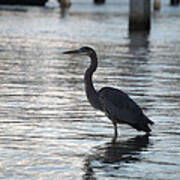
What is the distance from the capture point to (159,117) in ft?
35.4

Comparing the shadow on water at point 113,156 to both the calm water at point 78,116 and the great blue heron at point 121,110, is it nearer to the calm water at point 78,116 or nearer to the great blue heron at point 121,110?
the calm water at point 78,116

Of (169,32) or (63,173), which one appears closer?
(63,173)

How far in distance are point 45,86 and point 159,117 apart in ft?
10.9

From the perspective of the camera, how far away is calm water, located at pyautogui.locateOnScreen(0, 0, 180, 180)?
7.83 metres

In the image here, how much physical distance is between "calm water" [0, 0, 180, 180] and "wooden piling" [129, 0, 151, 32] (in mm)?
6672

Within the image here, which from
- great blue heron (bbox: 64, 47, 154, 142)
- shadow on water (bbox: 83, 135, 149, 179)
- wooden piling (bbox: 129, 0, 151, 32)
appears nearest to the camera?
shadow on water (bbox: 83, 135, 149, 179)

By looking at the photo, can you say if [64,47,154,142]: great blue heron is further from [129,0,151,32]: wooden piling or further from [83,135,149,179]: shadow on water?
[129,0,151,32]: wooden piling

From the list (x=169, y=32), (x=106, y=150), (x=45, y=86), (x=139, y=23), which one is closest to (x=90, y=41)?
(x=139, y=23)

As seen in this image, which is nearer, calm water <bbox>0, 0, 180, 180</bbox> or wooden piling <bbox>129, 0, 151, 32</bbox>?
calm water <bbox>0, 0, 180, 180</bbox>

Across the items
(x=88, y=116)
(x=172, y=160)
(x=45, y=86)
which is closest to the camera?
(x=172, y=160)

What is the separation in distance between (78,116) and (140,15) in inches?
730

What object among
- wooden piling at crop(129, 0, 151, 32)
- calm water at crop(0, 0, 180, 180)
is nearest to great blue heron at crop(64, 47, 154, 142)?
calm water at crop(0, 0, 180, 180)

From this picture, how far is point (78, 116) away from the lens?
35.1 ft

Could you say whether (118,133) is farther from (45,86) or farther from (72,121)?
(45,86)
